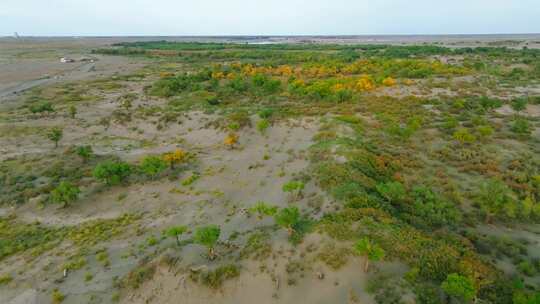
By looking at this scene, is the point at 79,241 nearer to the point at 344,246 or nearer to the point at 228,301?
the point at 228,301

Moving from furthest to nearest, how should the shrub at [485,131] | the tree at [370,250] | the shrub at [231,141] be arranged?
1. the shrub at [231,141]
2. the shrub at [485,131]
3. the tree at [370,250]

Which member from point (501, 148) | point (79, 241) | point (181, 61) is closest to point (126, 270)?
point (79, 241)

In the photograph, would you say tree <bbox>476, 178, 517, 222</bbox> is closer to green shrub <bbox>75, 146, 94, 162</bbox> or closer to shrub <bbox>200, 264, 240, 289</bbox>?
shrub <bbox>200, 264, 240, 289</bbox>

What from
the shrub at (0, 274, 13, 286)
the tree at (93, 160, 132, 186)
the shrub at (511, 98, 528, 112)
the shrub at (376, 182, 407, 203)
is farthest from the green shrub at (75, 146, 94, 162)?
the shrub at (511, 98, 528, 112)

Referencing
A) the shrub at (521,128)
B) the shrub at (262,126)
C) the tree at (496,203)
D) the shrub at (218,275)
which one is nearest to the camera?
the shrub at (218,275)

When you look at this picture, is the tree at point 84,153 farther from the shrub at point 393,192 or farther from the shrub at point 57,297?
the shrub at point 393,192

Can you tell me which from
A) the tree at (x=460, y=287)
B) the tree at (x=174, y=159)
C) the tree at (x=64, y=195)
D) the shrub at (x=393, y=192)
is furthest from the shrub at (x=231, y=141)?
the tree at (x=460, y=287)
